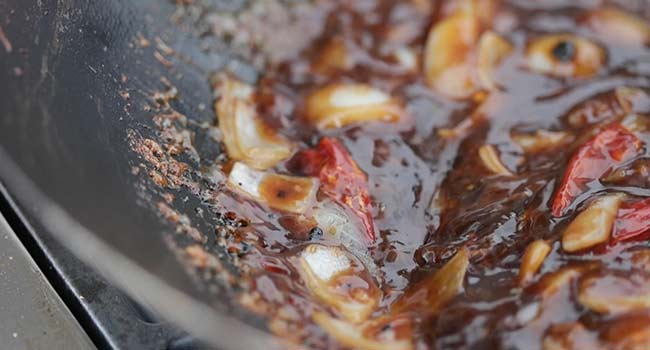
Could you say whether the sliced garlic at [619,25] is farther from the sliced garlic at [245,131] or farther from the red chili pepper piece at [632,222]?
the sliced garlic at [245,131]

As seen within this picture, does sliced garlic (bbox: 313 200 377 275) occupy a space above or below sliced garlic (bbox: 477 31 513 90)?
below

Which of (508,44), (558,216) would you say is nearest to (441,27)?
(508,44)

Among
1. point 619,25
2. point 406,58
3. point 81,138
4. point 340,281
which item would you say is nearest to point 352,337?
point 340,281

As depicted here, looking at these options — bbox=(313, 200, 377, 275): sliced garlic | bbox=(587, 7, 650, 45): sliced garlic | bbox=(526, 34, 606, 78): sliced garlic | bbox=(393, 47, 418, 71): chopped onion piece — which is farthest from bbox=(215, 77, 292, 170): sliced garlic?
bbox=(587, 7, 650, 45): sliced garlic

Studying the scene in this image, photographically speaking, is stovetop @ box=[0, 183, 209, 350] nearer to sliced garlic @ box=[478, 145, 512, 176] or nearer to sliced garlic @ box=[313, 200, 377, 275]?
sliced garlic @ box=[313, 200, 377, 275]

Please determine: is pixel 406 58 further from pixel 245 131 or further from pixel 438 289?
pixel 438 289
